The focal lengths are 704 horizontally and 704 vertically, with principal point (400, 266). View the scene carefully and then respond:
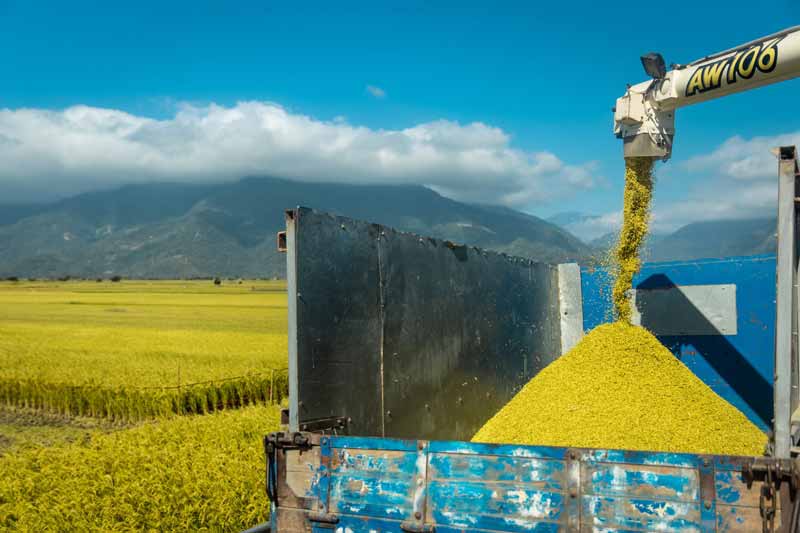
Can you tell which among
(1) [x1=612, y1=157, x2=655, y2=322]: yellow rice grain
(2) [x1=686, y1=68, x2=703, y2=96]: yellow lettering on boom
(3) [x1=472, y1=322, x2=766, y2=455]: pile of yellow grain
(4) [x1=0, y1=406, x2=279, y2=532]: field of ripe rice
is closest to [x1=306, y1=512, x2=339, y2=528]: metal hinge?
(3) [x1=472, y1=322, x2=766, y2=455]: pile of yellow grain

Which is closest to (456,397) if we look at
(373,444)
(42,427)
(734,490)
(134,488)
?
(373,444)

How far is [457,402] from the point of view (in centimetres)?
448

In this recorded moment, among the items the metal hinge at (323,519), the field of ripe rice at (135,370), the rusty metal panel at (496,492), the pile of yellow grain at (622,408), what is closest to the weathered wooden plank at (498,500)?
the rusty metal panel at (496,492)

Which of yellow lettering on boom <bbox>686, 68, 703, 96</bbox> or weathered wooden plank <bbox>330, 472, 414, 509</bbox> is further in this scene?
yellow lettering on boom <bbox>686, 68, 703, 96</bbox>

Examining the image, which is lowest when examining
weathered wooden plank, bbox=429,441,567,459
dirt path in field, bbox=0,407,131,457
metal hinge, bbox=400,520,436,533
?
dirt path in field, bbox=0,407,131,457

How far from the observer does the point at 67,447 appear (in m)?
7.07

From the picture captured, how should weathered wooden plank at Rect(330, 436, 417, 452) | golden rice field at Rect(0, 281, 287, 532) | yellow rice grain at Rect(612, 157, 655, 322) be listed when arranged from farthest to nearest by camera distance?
yellow rice grain at Rect(612, 157, 655, 322) < golden rice field at Rect(0, 281, 287, 532) < weathered wooden plank at Rect(330, 436, 417, 452)

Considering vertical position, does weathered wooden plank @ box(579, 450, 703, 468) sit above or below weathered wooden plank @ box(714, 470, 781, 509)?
above

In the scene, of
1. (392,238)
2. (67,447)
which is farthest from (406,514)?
(67,447)

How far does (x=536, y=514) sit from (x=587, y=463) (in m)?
0.25

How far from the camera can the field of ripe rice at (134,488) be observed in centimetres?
478

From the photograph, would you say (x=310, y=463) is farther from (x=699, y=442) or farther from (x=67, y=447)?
(x=67, y=447)

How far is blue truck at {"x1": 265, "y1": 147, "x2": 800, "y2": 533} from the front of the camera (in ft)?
7.30

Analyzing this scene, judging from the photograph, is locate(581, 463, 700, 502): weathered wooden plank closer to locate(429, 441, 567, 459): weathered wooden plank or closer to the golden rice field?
locate(429, 441, 567, 459): weathered wooden plank
